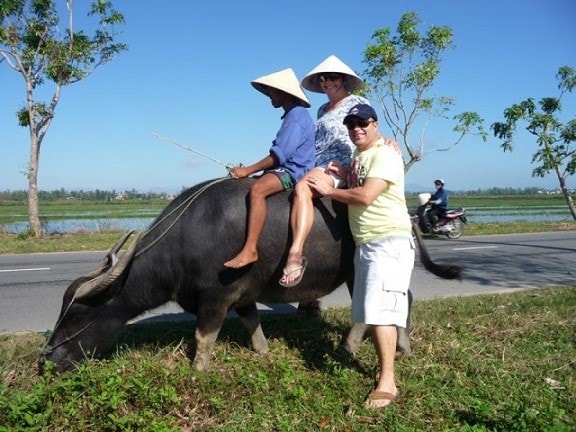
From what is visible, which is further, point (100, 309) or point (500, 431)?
point (100, 309)

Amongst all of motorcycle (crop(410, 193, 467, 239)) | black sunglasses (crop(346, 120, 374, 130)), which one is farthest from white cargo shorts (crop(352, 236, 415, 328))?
motorcycle (crop(410, 193, 467, 239))

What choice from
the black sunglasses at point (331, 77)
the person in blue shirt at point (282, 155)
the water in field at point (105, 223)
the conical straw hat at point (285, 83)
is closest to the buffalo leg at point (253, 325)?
the person in blue shirt at point (282, 155)

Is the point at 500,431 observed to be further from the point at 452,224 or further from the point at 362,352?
the point at 452,224

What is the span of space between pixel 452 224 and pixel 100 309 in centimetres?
1268

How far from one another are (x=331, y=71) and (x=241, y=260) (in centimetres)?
156

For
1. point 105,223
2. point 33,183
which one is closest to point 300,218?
point 33,183

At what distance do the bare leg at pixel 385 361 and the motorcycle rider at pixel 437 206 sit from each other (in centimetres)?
1189

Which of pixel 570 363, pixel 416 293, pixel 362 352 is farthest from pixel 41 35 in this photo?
pixel 570 363

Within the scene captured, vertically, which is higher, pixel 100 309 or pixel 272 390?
pixel 100 309

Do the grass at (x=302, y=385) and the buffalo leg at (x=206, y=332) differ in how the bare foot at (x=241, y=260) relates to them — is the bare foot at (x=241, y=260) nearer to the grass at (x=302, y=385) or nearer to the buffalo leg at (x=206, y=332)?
the buffalo leg at (x=206, y=332)

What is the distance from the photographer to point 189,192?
3.88 meters

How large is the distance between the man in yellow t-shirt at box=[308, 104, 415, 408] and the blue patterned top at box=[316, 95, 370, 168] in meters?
0.49

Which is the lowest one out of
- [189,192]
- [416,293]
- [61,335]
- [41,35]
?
[416,293]

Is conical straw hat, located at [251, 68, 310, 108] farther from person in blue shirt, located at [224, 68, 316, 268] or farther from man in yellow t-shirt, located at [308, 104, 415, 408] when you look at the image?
man in yellow t-shirt, located at [308, 104, 415, 408]
